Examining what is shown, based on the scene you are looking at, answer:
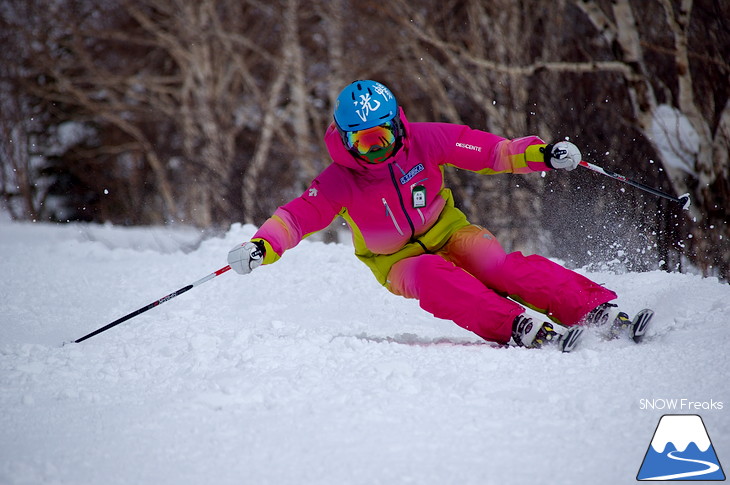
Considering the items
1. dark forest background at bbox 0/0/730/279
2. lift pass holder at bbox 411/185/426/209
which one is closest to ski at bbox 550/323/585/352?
lift pass holder at bbox 411/185/426/209

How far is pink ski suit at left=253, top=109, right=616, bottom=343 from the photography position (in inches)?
154

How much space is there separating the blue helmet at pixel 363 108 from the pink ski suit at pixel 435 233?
126mm

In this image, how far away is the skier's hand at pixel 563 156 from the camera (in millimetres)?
3967

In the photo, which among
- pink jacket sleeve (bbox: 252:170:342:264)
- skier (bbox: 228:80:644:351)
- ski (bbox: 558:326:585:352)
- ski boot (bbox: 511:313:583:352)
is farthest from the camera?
pink jacket sleeve (bbox: 252:170:342:264)

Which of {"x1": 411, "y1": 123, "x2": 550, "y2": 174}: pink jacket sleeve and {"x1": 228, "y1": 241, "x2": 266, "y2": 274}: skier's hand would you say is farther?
{"x1": 411, "y1": 123, "x2": 550, "y2": 174}: pink jacket sleeve

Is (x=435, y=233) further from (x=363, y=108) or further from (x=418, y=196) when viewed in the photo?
(x=363, y=108)

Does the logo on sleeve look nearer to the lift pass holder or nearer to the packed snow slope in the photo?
the lift pass holder

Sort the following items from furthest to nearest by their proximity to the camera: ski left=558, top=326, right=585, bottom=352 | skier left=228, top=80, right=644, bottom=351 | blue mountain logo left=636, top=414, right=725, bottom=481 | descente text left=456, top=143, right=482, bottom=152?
descente text left=456, top=143, right=482, bottom=152
skier left=228, top=80, right=644, bottom=351
ski left=558, top=326, right=585, bottom=352
blue mountain logo left=636, top=414, right=725, bottom=481

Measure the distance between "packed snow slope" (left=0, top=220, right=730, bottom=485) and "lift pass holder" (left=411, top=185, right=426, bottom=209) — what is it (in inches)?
28.9

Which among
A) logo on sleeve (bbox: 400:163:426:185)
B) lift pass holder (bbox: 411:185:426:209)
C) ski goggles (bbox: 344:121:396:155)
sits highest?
ski goggles (bbox: 344:121:396:155)

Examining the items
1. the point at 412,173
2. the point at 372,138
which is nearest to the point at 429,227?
the point at 412,173

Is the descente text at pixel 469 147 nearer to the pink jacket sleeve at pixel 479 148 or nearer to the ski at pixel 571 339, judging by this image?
the pink jacket sleeve at pixel 479 148

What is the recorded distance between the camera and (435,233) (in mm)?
4340

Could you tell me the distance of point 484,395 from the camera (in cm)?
299
